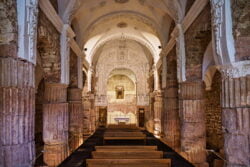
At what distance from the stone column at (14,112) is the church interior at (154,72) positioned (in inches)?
0.8

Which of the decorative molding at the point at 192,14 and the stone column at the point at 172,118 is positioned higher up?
the decorative molding at the point at 192,14

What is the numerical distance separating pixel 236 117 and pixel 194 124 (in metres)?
3.45

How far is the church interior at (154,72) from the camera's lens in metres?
4.89

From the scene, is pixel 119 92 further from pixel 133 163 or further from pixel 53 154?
pixel 133 163

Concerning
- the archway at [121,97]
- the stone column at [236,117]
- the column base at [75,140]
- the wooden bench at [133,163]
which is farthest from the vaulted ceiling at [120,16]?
the archway at [121,97]

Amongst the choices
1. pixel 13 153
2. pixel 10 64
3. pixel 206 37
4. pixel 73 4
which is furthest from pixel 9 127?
pixel 206 37

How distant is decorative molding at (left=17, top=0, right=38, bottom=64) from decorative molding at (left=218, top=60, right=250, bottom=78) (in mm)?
4335

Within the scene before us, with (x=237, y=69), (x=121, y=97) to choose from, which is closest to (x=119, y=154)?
(x=237, y=69)

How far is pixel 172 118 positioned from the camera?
1113cm

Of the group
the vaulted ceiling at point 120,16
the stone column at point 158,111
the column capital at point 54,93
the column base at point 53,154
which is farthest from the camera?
the stone column at point 158,111

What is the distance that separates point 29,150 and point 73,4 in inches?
233

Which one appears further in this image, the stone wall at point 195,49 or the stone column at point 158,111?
the stone column at point 158,111

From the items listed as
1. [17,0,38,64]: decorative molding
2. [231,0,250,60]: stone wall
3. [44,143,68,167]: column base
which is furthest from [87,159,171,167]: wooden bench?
[44,143,68,167]: column base

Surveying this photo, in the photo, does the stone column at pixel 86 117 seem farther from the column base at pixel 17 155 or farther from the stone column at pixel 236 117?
the stone column at pixel 236 117
